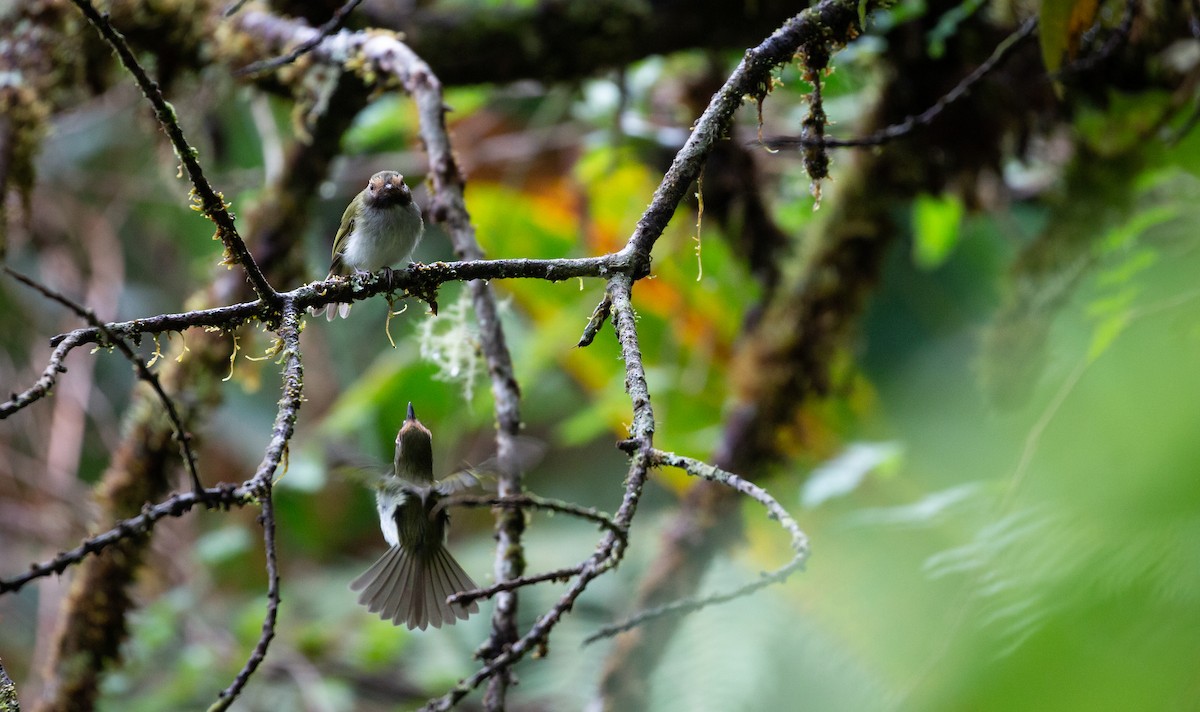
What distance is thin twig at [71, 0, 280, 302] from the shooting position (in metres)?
1.07

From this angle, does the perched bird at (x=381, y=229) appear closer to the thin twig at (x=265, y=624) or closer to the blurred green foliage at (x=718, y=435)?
the blurred green foliage at (x=718, y=435)

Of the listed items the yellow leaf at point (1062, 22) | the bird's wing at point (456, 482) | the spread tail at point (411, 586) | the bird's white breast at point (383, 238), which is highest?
the bird's white breast at point (383, 238)

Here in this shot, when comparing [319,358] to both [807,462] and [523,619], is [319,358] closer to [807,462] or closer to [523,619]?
[523,619]

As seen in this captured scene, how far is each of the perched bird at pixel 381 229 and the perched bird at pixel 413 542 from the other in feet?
1.76

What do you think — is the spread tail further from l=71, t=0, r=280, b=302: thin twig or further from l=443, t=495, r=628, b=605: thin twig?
l=71, t=0, r=280, b=302: thin twig

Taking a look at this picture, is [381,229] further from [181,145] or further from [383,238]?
[181,145]

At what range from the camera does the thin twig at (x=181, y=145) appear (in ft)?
3.52

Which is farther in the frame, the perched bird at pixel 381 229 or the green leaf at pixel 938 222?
the green leaf at pixel 938 222

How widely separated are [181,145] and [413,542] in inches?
27.3

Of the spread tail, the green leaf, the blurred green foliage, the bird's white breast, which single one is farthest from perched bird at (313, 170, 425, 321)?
the green leaf

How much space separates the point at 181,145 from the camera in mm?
1103

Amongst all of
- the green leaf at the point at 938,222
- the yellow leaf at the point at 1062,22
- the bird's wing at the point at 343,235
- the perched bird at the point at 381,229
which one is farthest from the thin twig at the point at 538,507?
the green leaf at the point at 938,222

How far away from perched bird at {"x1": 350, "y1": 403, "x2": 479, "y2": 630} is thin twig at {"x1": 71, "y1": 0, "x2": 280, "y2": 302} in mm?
402

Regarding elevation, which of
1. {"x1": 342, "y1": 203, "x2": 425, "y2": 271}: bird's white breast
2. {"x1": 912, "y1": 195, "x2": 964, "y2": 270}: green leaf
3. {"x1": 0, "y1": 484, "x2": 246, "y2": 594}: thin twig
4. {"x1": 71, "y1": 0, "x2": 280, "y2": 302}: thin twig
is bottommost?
{"x1": 0, "y1": 484, "x2": 246, "y2": 594}: thin twig
